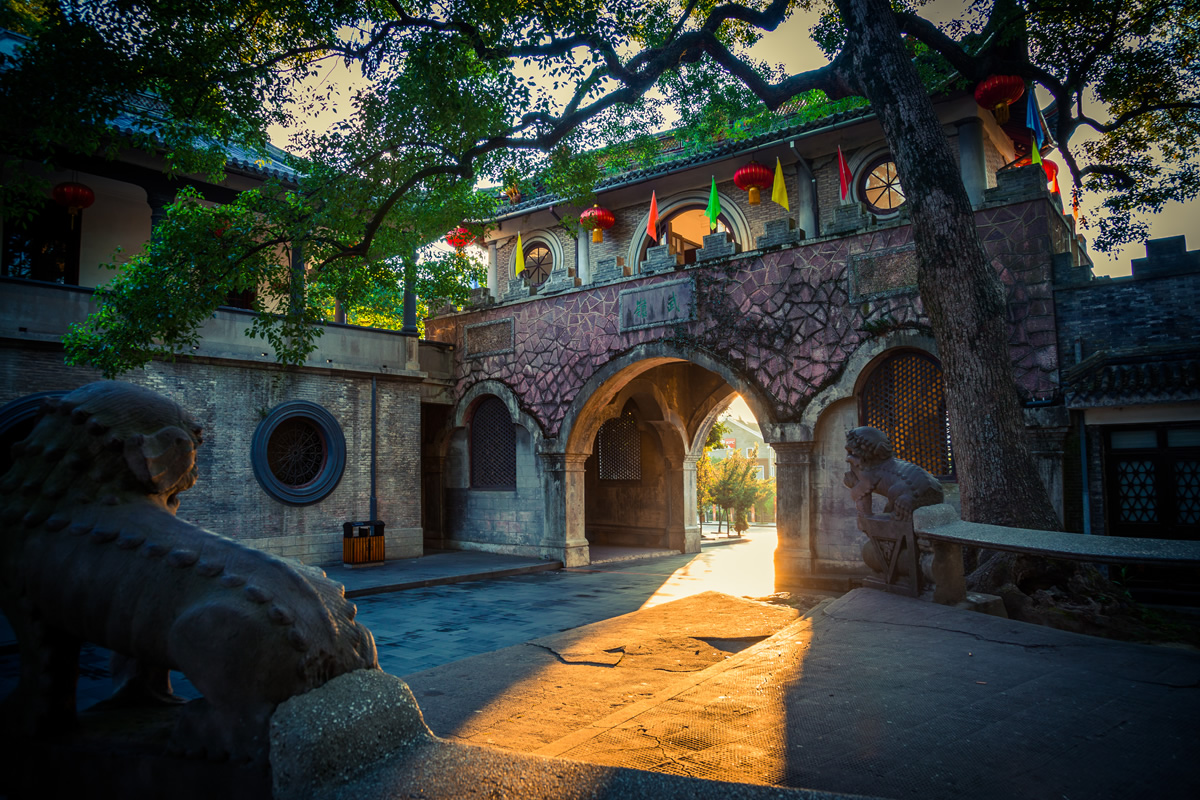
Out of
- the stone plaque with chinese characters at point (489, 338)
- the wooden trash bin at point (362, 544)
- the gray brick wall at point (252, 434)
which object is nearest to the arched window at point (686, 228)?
the stone plaque with chinese characters at point (489, 338)

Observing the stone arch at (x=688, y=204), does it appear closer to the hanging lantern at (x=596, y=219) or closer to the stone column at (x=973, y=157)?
the hanging lantern at (x=596, y=219)

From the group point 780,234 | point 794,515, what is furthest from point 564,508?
point 780,234

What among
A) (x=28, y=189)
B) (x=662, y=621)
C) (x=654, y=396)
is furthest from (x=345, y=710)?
(x=654, y=396)

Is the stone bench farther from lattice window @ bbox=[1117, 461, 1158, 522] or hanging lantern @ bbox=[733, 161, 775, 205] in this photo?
hanging lantern @ bbox=[733, 161, 775, 205]

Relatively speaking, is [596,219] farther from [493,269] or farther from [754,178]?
[493,269]

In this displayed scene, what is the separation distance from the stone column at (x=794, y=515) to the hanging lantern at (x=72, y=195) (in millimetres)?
12038

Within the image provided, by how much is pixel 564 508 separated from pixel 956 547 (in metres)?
9.04

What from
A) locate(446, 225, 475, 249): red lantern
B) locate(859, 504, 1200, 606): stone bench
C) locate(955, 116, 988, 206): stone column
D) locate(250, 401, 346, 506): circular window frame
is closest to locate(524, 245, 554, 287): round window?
locate(446, 225, 475, 249): red lantern

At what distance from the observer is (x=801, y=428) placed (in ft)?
33.3

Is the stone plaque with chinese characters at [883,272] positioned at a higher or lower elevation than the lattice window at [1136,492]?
higher

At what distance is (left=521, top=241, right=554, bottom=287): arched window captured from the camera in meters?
Answer: 16.6

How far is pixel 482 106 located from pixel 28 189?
4.87 meters

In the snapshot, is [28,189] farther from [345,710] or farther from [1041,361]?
[1041,361]

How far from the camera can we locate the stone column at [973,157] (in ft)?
37.0
